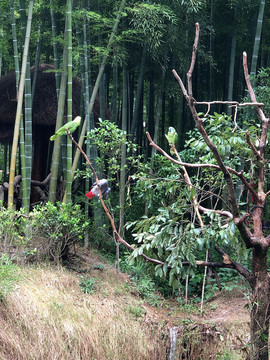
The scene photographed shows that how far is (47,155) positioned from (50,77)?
1392 millimetres

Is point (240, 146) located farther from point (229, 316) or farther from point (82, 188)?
point (82, 188)

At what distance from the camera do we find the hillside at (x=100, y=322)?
13.2 feet

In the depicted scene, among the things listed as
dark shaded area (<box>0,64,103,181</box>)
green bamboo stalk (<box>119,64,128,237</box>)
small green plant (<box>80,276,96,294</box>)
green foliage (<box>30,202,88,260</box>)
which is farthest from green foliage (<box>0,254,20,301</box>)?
dark shaded area (<box>0,64,103,181</box>)

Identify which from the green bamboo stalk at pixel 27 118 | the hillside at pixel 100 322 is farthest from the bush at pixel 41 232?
the green bamboo stalk at pixel 27 118

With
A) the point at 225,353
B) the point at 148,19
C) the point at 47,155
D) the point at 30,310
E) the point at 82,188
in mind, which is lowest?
the point at 225,353

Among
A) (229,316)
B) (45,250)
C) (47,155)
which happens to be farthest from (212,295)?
(47,155)

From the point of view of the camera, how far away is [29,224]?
504cm

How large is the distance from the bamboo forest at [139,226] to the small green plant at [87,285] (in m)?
0.04

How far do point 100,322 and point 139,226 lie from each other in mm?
1614

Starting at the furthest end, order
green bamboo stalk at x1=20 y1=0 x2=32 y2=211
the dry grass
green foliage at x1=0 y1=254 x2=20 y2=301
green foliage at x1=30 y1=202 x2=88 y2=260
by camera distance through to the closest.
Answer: green bamboo stalk at x1=20 y1=0 x2=32 y2=211 → green foliage at x1=30 y1=202 x2=88 y2=260 → green foliage at x1=0 y1=254 x2=20 y2=301 → the dry grass

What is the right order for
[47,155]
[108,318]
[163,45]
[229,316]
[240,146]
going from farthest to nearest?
[47,155] → [163,45] → [229,316] → [108,318] → [240,146]

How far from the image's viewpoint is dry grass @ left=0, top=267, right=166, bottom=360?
3.98 metres

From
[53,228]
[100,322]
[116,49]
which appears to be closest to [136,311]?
[100,322]

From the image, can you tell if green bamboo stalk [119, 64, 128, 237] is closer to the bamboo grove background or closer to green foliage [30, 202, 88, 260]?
the bamboo grove background
